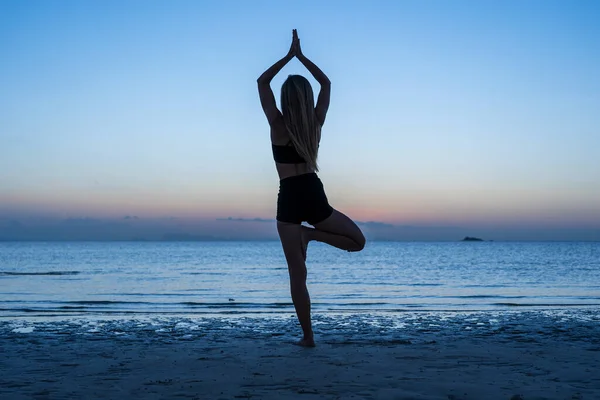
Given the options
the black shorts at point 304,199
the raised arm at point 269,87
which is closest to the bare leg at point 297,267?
the black shorts at point 304,199

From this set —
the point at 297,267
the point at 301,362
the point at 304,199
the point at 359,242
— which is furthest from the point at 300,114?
the point at 301,362

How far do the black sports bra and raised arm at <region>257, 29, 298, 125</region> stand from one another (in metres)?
0.24

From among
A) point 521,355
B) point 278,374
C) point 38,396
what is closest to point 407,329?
point 521,355

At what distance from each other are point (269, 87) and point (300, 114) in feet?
1.30

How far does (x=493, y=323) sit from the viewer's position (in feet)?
26.6

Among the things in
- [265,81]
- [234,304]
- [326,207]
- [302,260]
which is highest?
[265,81]

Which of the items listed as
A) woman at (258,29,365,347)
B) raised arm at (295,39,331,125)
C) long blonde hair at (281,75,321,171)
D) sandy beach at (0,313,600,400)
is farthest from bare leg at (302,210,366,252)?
sandy beach at (0,313,600,400)

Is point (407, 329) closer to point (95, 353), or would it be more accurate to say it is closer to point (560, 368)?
point (560, 368)

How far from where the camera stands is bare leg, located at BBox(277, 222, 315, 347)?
5.34 meters

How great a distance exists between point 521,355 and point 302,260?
6.96 feet

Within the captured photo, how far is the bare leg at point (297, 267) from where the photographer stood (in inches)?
210

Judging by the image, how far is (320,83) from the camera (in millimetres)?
5277

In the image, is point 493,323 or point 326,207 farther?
point 493,323

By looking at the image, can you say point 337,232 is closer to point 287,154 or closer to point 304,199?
point 304,199
